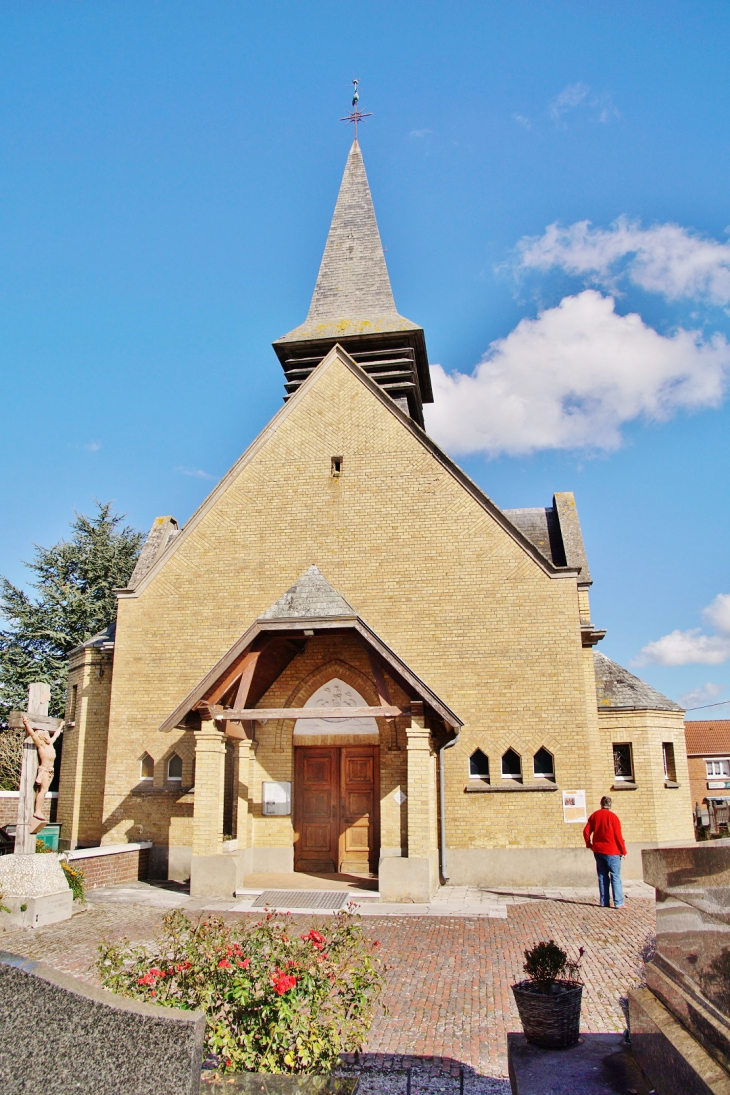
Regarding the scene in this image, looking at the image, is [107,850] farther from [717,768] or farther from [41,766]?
[717,768]

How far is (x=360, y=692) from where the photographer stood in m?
15.4

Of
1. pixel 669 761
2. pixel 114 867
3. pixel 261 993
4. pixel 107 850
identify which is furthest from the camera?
pixel 669 761

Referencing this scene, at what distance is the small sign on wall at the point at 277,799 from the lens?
15094 millimetres

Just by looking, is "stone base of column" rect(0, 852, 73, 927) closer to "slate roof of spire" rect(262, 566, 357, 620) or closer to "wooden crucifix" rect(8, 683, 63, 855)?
"wooden crucifix" rect(8, 683, 63, 855)

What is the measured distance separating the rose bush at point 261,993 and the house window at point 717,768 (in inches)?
1969

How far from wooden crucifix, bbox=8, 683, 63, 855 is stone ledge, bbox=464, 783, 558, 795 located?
24.7 ft

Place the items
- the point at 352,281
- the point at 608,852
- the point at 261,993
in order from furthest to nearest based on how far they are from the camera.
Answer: the point at 352,281 → the point at 608,852 → the point at 261,993

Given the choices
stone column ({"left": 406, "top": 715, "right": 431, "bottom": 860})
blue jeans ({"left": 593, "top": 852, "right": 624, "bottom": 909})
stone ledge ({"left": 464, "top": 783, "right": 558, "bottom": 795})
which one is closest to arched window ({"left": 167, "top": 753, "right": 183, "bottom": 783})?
stone column ({"left": 406, "top": 715, "right": 431, "bottom": 860})

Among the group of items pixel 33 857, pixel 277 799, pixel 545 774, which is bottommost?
pixel 33 857

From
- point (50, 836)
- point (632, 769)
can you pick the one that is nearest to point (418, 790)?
point (632, 769)

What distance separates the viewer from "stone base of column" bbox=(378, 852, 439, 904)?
12391 millimetres

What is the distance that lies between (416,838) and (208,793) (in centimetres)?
362

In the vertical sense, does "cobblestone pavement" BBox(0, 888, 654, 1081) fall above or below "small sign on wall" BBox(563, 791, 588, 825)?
below

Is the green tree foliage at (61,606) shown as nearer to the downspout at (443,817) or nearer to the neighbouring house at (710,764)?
the downspout at (443,817)
